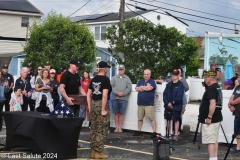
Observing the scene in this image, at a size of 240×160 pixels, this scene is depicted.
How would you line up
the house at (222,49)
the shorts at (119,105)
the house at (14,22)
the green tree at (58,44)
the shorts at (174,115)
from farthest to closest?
1. the house at (14,22)
2. the house at (222,49)
3. the green tree at (58,44)
4. the shorts at (119,105)
5. the shorts at (174,115)

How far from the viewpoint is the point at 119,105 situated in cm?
1497

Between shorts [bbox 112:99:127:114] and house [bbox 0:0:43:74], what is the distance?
109 ft

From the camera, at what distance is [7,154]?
10156 mm

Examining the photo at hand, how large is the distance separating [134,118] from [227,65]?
56.8 feet

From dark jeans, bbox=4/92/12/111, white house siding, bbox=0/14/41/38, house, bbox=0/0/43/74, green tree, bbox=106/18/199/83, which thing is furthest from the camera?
white house siding, bbox=0/14/41/38

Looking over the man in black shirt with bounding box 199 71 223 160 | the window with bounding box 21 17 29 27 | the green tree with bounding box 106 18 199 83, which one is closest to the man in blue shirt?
the green tree with bounding box 106 18 199 83

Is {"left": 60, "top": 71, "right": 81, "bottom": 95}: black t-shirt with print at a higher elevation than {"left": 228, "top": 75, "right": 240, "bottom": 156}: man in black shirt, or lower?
higher

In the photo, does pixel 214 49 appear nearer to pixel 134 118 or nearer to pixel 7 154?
pixel 134 118

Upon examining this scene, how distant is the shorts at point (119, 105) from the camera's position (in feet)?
49.0

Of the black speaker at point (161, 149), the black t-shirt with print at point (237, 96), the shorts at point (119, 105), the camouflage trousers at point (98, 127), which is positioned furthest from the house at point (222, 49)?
the black speaker at point (161, 149)

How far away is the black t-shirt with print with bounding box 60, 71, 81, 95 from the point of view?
1118 cm

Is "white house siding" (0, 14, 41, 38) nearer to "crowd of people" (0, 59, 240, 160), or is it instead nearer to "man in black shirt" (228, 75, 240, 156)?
"crowd of people" (0, 59, 240, 160)

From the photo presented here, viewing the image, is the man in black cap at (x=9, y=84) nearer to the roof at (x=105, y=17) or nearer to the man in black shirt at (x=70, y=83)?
the man in black shirt at (x=70, y=83)

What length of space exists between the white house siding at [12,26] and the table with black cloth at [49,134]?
1573 inches
